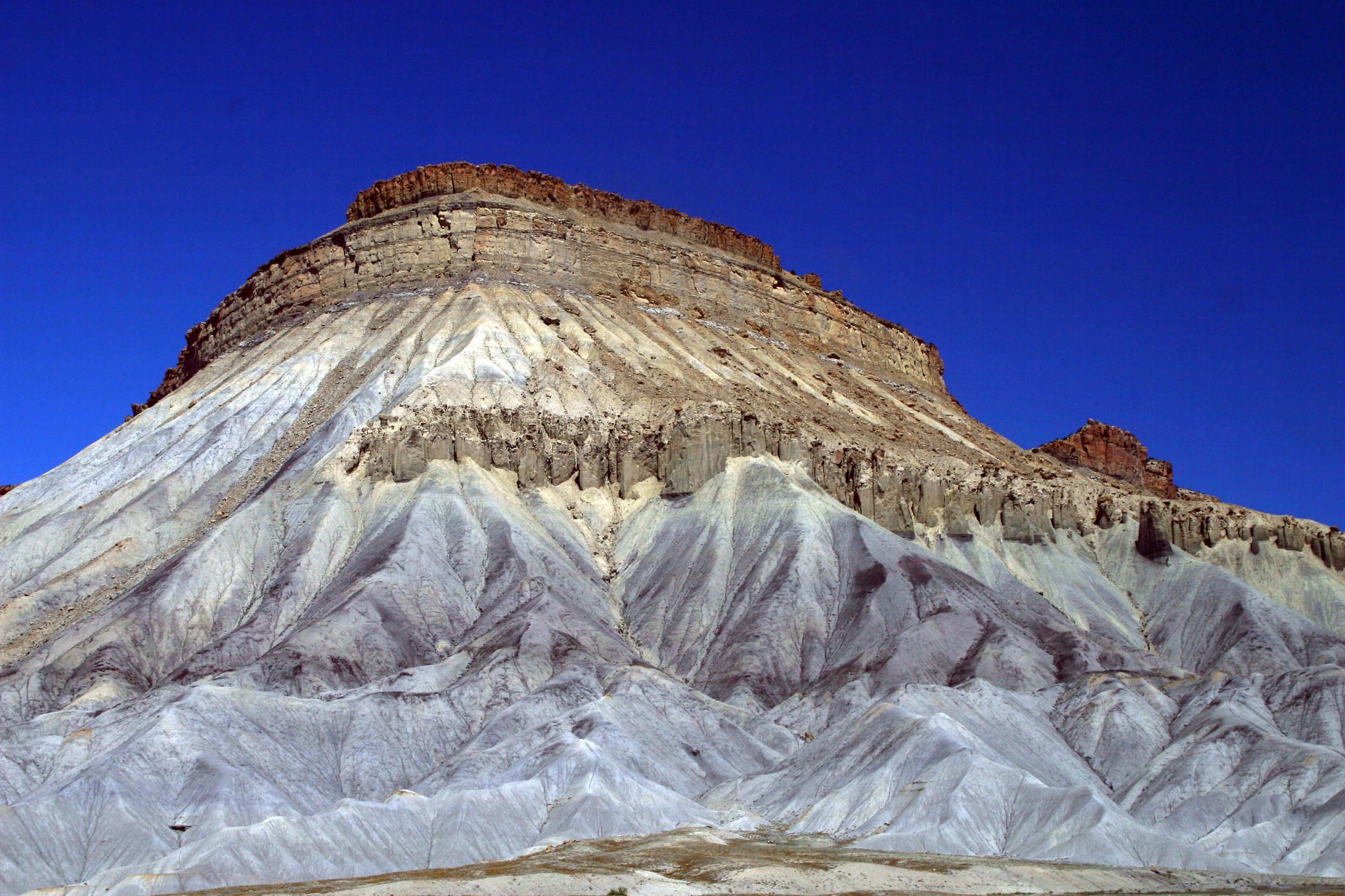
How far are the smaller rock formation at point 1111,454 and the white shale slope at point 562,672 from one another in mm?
43932

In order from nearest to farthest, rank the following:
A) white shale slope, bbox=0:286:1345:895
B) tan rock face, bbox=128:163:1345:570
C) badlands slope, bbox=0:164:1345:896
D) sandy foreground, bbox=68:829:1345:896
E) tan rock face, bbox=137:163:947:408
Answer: sandy foreground, bbox=68:829:1345:896, white shale slope, bbox=0:286:1345:895, badlands slope, bbox=0:164:1345:896, tan rock face, bbox=128:163:1345:570, tan rock face, bbox=137:163:947:408

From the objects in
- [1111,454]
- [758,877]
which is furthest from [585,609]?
[1111,454]

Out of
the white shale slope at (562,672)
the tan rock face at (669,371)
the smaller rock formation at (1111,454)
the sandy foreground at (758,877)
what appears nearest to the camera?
the sandy foreground at (758,877)

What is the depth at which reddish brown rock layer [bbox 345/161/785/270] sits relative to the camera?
11044 centimetres

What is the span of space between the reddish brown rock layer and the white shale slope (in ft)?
70.7

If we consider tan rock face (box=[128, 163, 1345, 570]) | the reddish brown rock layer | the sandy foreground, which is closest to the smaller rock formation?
tan rock face (box=[128, 163, 1345, 570])

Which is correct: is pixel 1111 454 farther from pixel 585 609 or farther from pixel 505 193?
pixel 585 609

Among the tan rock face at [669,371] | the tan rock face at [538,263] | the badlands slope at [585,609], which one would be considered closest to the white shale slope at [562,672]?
the badlands slope at [585,609]

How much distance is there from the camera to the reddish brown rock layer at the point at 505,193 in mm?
110438

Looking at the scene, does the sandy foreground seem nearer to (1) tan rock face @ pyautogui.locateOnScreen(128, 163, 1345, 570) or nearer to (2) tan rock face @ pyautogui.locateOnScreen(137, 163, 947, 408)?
(1) tan rock face @ pyautogui.locateOnScreen(128, 163, 1345, 570)

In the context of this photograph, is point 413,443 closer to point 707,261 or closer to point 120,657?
point 120,657

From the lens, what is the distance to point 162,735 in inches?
2050

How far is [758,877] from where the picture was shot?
40750 mm

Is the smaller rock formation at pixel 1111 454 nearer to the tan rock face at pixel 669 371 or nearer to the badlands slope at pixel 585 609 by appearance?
the tan rock face at pixel 669 371
